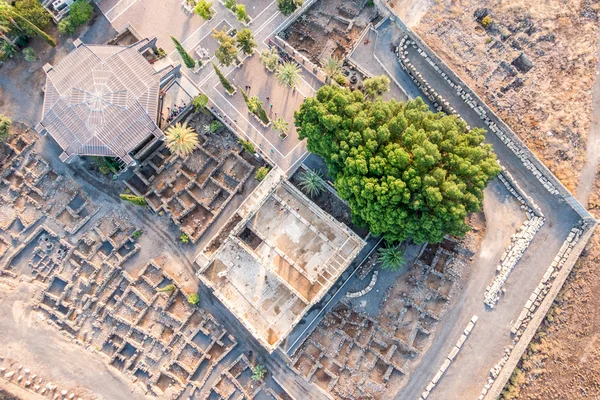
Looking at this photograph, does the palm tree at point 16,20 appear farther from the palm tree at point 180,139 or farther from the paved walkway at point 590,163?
the paved walkway at point 590,163

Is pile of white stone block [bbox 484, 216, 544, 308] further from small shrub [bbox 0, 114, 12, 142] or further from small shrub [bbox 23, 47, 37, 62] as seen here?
small shrub [bbox 23, 47, 37, 62]

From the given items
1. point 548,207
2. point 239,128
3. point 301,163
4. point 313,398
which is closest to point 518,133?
point 548,207

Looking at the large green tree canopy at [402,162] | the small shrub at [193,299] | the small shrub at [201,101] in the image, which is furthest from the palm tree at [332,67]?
the small shrub at [193,299]

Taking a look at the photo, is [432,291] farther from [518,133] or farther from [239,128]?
[239,128]

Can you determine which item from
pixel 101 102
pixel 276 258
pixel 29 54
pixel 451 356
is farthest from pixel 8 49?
pixel 451 356

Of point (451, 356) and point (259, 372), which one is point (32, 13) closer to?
point (259, 372)

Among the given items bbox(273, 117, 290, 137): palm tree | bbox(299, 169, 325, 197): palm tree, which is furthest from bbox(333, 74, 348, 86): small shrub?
bbox(299, 169, 325, 197): palm tree
